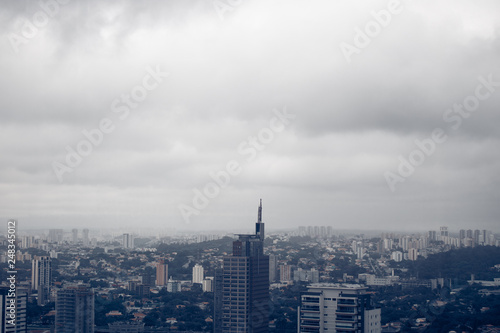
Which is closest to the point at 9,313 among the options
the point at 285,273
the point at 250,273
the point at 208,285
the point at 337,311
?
the point at 250,273

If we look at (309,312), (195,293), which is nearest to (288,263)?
(195,293)

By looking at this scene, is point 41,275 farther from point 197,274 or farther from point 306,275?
point 306,275

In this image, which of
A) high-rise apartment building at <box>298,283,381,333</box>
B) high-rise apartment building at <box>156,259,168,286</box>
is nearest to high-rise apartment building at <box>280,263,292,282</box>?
→ high-rise apartment building at <box>156,259,168,286</box>

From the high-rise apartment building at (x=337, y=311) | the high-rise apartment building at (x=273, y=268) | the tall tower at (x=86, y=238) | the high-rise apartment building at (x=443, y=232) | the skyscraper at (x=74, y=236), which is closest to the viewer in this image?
the high-rise apartment building at (x=337, y=311)

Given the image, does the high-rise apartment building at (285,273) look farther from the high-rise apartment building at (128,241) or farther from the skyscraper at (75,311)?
the high-rise apartment building at (128,241)

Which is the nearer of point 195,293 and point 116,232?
point 195,293

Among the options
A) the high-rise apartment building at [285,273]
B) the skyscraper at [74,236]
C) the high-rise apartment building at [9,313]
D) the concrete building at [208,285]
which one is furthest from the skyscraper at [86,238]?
the high-rise apartment building at [9,313]

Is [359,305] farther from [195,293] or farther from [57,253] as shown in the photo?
[57,253]

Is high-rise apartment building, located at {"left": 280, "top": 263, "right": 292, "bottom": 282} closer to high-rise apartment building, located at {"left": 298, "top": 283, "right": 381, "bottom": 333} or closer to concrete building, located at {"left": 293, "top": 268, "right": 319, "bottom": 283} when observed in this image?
concrete building, located at {"left": 293, "top": 268, "right": 319, "bottom": 283}
